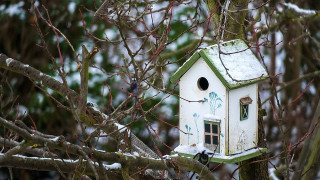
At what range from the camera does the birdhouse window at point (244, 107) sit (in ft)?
11.7

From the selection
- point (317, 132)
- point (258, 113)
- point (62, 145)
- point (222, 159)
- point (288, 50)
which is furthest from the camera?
point (288, 50)

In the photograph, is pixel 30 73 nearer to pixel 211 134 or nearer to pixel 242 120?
pixel 211 134

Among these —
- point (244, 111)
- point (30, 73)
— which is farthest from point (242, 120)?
point (30, 73)

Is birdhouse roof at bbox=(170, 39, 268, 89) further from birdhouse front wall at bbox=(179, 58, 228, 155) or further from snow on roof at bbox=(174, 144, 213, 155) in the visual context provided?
snow on roof at bbox=(174, 144, 213, 155)

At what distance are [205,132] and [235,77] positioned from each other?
0.35m

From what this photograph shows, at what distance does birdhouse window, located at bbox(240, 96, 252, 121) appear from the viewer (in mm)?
3580

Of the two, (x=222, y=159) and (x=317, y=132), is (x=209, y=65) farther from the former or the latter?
(x=317, y=132)

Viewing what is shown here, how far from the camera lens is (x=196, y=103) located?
3.58 m

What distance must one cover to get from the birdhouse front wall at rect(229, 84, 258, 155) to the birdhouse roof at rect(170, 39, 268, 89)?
0.08m

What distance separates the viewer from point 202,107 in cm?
357

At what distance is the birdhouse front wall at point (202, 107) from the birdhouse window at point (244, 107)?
5.7 inches

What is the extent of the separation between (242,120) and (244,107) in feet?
0.25

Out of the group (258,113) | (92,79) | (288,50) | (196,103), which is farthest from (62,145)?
(288,50)

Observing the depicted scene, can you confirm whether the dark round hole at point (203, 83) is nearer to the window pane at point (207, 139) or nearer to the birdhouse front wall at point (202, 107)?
the birdhouse front wall at point (202, 107)
